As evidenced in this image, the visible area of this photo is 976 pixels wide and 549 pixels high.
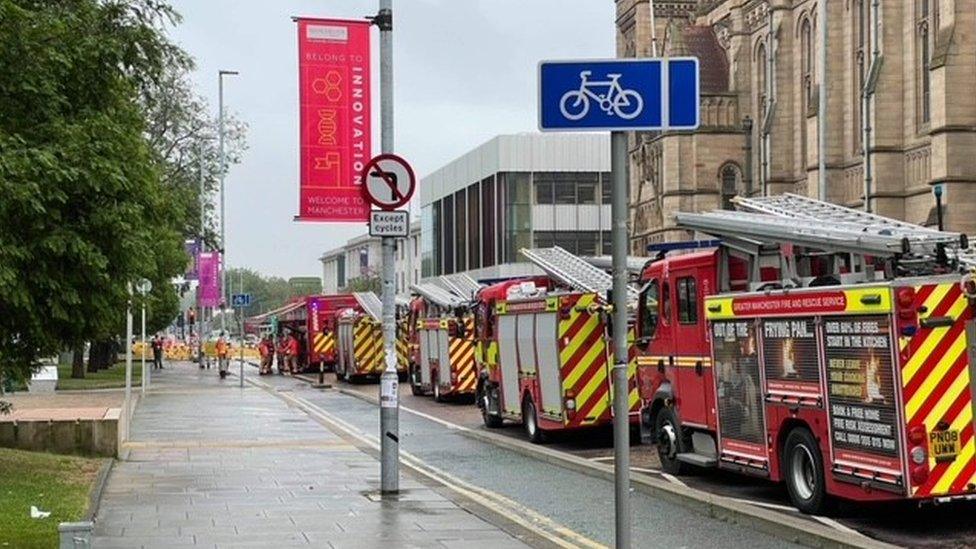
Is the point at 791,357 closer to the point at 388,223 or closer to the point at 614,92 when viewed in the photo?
the point at 388,223

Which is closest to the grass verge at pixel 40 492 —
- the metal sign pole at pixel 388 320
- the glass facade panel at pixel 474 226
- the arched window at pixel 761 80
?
the metal sign pole at pixel 388 320

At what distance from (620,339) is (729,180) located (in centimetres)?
6127

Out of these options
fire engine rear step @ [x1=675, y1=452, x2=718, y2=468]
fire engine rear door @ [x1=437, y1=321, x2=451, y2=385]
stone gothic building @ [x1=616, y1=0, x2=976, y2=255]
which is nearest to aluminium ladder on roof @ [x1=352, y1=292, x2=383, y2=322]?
fire engine rear door @ [x1=437, y1=321, x2=451, y2=385]

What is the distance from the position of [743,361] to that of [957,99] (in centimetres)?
3432

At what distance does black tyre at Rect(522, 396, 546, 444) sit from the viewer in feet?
76.7

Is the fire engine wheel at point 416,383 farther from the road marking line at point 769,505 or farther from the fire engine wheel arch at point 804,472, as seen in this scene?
the fire engine wheel arch at point 804,472

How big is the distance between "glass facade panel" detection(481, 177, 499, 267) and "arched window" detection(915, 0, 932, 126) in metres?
39.5

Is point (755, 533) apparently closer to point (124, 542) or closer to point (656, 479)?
point (656, 479)

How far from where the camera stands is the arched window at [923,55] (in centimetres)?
4938

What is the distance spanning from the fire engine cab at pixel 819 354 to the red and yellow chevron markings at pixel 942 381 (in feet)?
0.04

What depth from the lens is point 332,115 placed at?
18.0m

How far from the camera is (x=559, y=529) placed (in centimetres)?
1351

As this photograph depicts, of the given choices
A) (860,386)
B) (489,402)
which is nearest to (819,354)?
(860,386)

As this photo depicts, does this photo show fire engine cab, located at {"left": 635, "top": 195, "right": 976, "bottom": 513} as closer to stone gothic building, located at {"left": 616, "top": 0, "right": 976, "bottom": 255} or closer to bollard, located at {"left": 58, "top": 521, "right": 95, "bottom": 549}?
bollard, located at {"left": 58, "top": 521, "right": 95, "bottom": 549}
